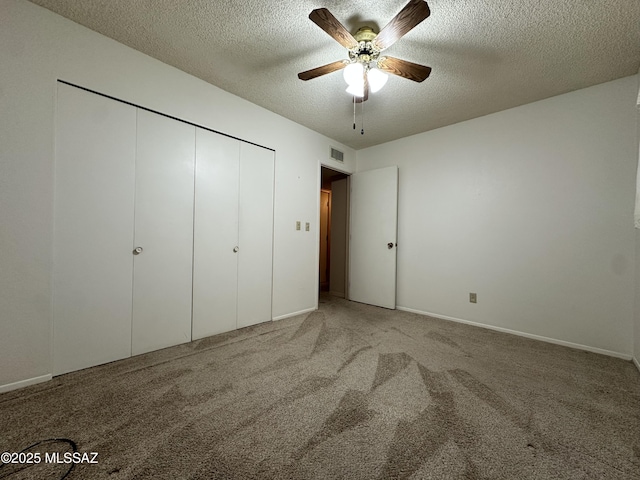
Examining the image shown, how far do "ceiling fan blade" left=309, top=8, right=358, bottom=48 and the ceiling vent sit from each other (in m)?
2.22

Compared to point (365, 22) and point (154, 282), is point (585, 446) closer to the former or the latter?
point (365, 22)

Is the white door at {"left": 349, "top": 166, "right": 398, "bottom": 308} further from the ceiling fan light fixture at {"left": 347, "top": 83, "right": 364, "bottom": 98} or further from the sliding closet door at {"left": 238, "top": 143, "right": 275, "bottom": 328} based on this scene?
the ceiling fan light fixture at {"left": 347, "top": 83, "right": 364, "bottom": 98}

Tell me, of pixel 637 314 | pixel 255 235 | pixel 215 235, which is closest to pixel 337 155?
pixel 255 235

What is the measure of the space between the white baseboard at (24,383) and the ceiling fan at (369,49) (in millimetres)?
2893

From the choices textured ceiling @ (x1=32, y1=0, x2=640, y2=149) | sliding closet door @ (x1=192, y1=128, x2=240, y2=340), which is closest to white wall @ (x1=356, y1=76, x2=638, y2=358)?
textured ceiling @ (x1=32, y1=0, x2=640, y2=149)

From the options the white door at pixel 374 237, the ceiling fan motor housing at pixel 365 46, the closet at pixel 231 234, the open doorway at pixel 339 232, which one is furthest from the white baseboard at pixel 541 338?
the ceiling fan motor housing at pixel 365 46

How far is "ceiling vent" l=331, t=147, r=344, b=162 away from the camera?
4054mm

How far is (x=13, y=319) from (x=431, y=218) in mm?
4126

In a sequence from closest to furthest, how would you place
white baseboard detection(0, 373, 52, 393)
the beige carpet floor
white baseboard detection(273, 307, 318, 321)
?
the beige carpet floor < white baseboard detection(0, 373, 52, 393) < white baseboard detection(273, 307, 318, 321)

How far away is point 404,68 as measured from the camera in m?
1.97

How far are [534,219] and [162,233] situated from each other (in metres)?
3.80

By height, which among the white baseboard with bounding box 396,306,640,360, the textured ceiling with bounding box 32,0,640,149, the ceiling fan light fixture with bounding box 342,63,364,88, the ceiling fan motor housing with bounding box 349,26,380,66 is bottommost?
the white baseboard with bounding box 396,306,640,360

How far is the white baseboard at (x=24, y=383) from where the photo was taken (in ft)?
5.43

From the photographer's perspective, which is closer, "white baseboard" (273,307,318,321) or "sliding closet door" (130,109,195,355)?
"sliding closet door" (130,109,195,355)
